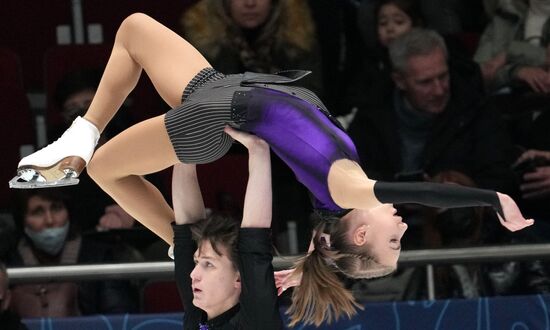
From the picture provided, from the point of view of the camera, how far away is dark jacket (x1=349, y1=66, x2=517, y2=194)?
5.89 metres

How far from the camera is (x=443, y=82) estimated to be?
6.02 m

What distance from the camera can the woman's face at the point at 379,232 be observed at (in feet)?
14.7

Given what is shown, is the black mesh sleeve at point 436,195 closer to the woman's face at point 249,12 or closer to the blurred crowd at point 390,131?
the blurred crowd at point 390,131

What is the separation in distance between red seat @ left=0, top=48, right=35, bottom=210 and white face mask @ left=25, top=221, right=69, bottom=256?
555 millimetres

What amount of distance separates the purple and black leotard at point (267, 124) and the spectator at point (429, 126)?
1436 mm

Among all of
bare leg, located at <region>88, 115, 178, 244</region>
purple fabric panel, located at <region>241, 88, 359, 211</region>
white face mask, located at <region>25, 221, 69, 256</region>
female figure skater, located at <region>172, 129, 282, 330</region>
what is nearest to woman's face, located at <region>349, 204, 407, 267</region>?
purple fabric panel, located at <region>241, 88, 359, 211</region>

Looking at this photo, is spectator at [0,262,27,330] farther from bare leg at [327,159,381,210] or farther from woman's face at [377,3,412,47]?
woman's face at [377,3,412,47]

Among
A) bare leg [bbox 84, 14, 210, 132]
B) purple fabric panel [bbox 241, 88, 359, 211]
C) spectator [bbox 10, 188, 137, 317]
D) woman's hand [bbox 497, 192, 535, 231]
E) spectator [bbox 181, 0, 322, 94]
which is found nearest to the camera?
woman's hand [bbox 497, 192, 535, 231]

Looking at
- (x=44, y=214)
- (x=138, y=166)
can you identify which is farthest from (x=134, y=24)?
(x=44, y=214)

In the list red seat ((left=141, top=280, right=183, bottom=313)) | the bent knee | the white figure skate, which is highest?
the bent knee

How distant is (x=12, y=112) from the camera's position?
6328 mm

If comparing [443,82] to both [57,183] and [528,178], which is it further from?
[57,183]

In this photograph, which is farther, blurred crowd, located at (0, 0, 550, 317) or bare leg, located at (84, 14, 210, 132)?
blurred crowd, located at (0, 0, 550, 317)

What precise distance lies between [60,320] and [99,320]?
139 mm
